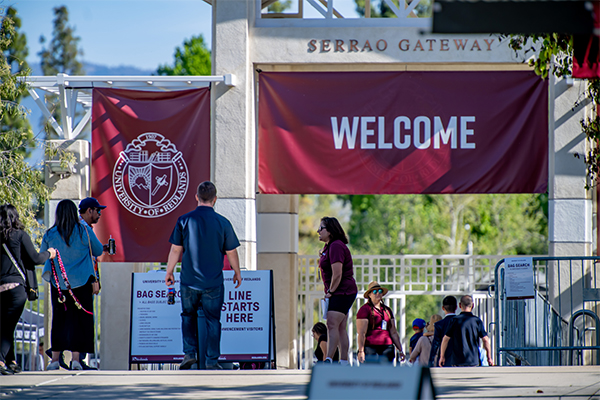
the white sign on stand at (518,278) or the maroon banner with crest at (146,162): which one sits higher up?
the maroon banner with crest at (146,162)

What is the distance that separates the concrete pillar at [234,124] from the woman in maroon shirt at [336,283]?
2.70 metres

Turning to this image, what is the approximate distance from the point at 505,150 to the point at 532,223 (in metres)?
26.0

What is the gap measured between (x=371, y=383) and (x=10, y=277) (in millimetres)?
4776

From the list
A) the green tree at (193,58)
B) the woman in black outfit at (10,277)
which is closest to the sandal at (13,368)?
the woman in black outfit at (10,277)

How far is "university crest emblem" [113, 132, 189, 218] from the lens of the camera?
11.1 meters

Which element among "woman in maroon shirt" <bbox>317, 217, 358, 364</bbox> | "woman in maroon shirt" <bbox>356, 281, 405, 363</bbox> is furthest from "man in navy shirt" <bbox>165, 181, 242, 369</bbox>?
"woman in maroon shirt" <bbox>356, 281, 405, 363</bbox>

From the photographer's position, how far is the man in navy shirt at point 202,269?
7797 mm

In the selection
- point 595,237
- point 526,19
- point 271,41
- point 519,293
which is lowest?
point 519,293

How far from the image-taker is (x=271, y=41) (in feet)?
37.2

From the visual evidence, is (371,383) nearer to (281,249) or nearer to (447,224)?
(281,249)

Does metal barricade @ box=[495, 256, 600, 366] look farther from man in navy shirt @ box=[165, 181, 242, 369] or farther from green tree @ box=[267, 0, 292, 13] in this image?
green tree @ box=[267, 0, 292, 13]

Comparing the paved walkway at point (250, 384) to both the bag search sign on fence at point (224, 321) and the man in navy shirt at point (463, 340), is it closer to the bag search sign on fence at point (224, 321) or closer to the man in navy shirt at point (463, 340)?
the man in navy shirt at point (463, 340)

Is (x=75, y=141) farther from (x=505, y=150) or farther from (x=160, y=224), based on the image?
(x=505, y=150)

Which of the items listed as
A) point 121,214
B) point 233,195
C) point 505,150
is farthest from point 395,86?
point 121,214
